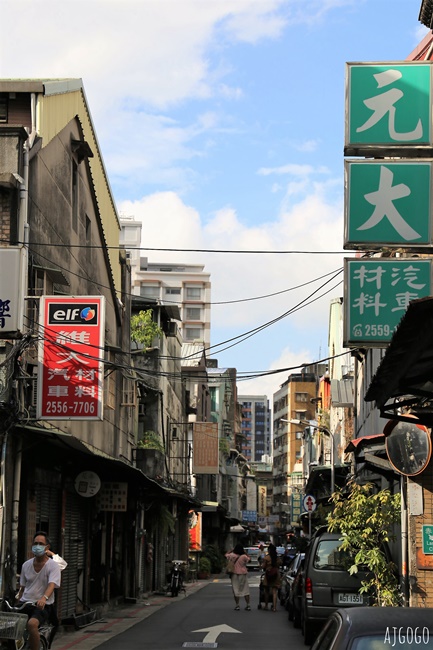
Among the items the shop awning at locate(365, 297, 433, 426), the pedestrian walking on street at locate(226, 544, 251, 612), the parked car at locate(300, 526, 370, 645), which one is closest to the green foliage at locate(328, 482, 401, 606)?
the parked car at locate(300, 526, 370, 645)

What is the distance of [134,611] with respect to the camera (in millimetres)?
26109

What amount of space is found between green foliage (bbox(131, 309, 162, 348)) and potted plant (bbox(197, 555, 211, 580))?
22.0 m

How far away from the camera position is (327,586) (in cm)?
1727

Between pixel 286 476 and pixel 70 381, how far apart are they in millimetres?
113935

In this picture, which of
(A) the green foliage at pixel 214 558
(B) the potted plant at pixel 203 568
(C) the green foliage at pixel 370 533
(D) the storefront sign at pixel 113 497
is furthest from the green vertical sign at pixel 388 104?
(A) the green foliage at pixel 214 558

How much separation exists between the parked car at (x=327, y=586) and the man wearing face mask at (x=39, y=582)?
5.98 m

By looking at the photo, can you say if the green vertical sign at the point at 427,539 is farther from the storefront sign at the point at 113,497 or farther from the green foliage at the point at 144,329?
the green foliage at the point at 144,329

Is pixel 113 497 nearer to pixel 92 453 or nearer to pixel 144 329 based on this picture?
pixel 92 453

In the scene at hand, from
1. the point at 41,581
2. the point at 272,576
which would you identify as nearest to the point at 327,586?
the point at 41,581

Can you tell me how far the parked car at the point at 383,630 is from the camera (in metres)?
6.13

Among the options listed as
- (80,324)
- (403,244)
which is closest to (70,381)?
(80,324)

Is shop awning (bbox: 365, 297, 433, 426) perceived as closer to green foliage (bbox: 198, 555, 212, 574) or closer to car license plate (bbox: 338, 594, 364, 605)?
car license plate (bbox: 338, 594, 364, 605)

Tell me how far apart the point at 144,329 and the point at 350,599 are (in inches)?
941

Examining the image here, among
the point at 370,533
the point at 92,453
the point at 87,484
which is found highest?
the point at 92,453
